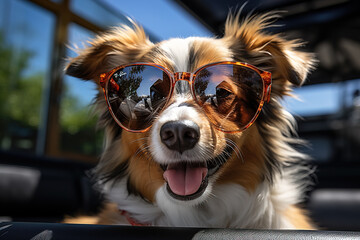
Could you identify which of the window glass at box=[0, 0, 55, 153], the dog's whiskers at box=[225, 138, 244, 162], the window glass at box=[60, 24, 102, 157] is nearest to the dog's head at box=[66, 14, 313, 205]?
the dog's whiskers at box=[225, 138, 244, 162]

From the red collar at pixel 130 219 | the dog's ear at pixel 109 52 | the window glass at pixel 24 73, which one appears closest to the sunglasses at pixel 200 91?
the dog's ear at pixel 109 52

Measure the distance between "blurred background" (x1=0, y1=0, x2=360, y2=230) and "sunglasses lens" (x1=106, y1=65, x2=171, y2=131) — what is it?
291mm

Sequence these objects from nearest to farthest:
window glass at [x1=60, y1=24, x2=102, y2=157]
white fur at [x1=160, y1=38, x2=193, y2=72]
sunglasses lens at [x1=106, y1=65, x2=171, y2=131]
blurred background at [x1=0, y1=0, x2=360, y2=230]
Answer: sunglasses lens at [x1=106, y1=65, x2=171, y2=131]
white fur at [x1=160, y1=38, x2=193, y2=72]
blurred background at [x1=0, y1=0, x2=360, y2=230]
window glass at [x1=60, y1=24, x2=102, y2=157]

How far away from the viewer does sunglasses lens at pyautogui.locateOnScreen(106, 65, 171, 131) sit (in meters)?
1.16

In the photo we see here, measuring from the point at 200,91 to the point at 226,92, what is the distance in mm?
87

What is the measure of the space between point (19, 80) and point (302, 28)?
3.64 meters

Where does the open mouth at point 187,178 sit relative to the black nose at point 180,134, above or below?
below

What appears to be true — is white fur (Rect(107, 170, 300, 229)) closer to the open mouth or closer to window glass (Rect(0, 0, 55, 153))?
the open mouth

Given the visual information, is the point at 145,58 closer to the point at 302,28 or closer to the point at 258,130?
the point at 258,130

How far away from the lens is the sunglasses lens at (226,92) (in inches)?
45.5

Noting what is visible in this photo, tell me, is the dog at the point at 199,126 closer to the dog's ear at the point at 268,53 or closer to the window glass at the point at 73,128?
the dog's ear at the point at 268,53

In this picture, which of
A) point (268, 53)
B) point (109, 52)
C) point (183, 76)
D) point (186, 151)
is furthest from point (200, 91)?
point (109, 52)

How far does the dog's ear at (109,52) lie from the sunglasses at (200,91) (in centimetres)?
21

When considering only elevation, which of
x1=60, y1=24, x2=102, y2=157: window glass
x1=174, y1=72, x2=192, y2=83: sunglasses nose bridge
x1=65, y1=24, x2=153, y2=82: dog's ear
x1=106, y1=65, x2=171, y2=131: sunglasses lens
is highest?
x1=65, y1=24, x2=153, y2=82: dog's ear
